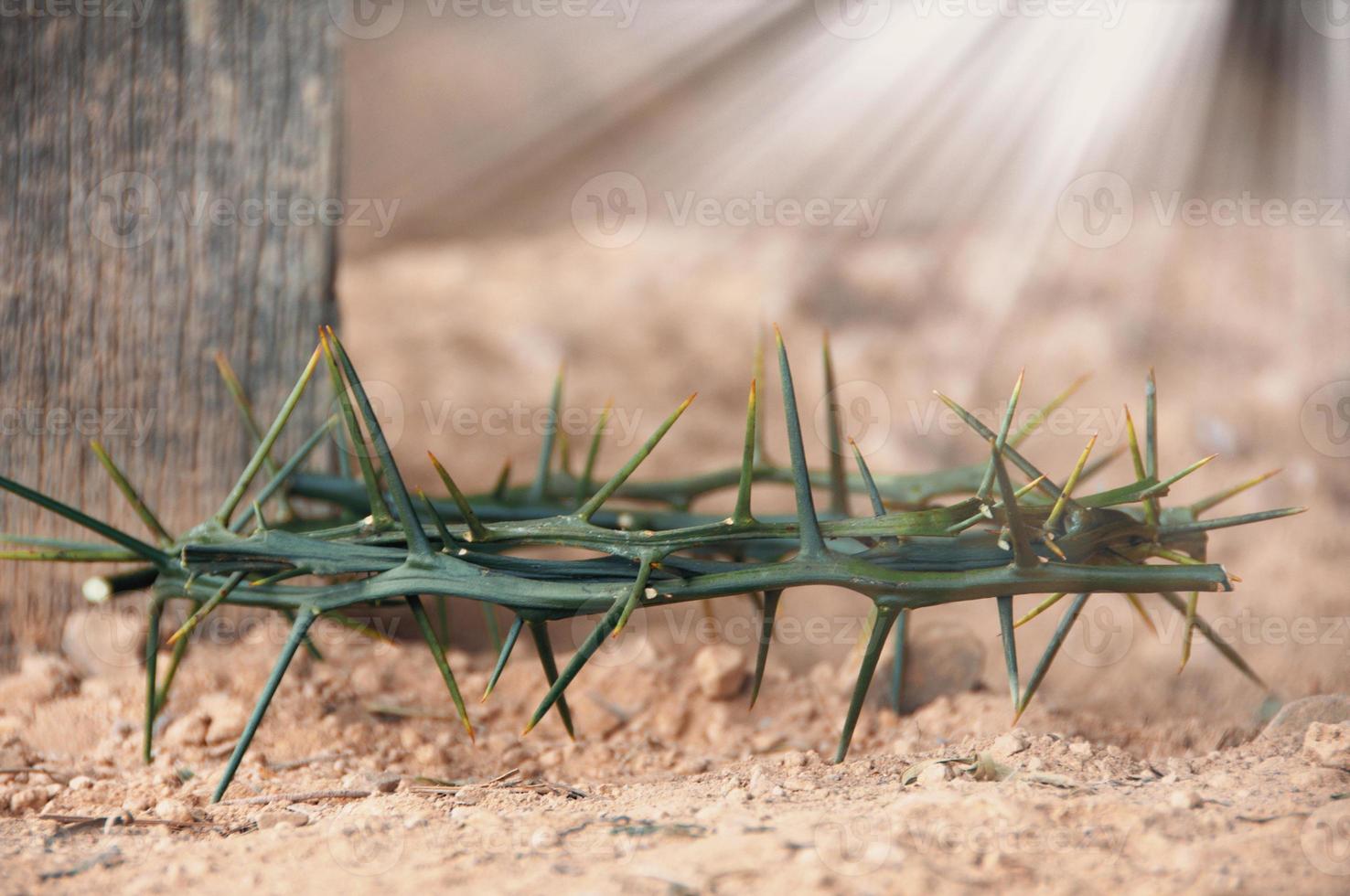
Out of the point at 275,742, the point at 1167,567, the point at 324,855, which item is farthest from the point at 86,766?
the point at 1167,567

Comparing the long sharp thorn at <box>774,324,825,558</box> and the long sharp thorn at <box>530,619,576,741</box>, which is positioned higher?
the long sharp thorn at <box>774,324,825,558</box>

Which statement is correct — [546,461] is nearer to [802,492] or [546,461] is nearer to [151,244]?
[802,492]

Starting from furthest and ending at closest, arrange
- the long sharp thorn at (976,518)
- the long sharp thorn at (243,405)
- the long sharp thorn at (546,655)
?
1. the long sharp thorn at (243,405)
2. the long sharp thorn at (546,655)
3. the long sharp thorn at (976,518)

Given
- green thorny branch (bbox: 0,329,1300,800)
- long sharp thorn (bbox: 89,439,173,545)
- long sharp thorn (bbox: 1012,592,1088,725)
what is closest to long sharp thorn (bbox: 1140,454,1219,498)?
green thorny branch (bbox: 0,329,1300,800)

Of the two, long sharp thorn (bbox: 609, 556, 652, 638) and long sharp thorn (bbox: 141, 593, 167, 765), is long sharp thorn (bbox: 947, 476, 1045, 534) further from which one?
A: long sharp thorn (bbox: 141, 593, 167, 765)

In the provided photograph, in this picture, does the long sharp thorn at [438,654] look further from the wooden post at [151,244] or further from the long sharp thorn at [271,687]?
the wooden post at [151,244]

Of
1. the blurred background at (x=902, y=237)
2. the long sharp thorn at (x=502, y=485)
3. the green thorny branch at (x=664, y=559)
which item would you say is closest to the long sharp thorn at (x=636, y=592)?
the green thorny branch at (x=664, y=559)

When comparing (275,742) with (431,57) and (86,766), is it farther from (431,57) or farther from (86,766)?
(431,57)
